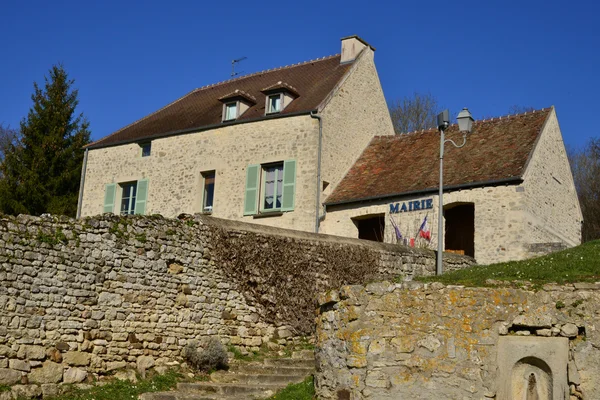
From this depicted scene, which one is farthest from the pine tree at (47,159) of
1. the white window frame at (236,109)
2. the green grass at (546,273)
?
the green grass at (546,273)

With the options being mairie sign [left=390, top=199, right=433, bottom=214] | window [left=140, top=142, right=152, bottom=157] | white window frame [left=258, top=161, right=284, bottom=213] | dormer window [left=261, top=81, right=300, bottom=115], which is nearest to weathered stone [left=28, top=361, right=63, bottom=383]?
white window frame [left=258, top=161, right=284, bottom=213]

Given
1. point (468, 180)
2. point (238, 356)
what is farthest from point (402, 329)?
point (468, 180)

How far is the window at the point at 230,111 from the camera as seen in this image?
826 inches

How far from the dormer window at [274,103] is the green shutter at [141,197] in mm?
4754

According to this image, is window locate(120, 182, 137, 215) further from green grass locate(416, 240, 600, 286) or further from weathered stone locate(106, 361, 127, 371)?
green grass locate(416, 240, 600, 286)

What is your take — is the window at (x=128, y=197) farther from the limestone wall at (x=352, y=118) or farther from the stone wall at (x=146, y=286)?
the stone wall at (x=146, y=286)

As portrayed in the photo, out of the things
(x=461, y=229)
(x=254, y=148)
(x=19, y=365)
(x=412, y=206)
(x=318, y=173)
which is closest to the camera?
(x=19, y=365)

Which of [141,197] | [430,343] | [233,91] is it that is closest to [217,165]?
[141,197]

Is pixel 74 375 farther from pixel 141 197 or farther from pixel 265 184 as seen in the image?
pixel 141 197

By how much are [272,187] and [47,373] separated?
10.2 meters

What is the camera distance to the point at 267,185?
19.8 metres

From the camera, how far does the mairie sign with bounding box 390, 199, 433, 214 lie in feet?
57.4

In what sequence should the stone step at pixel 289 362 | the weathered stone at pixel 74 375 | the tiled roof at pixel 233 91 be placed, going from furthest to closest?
1. the tiled roof at pixel 233 91
2. the stone step at pixel 289 362
3. the weathered stone at pixel 74 375

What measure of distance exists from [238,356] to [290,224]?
22.7ft
